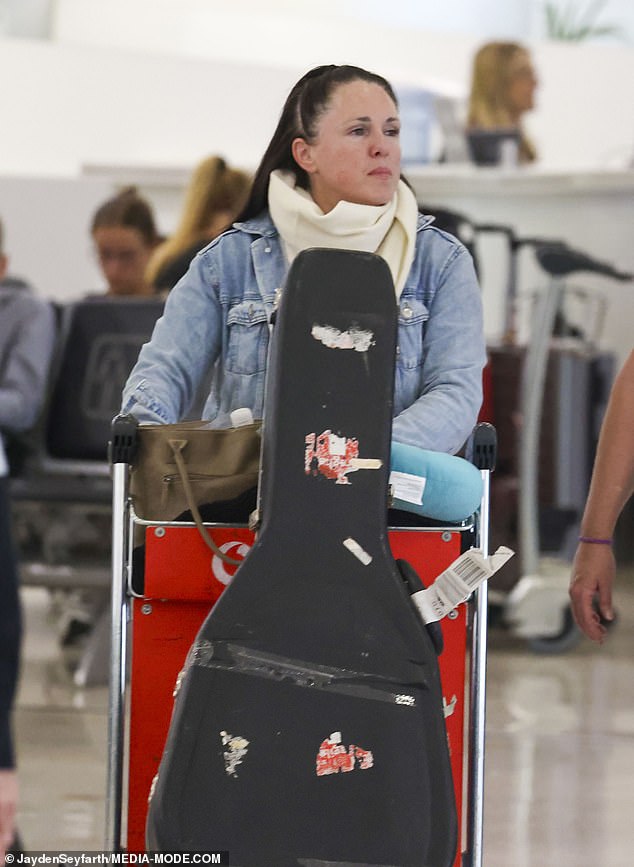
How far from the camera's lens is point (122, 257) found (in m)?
4.81

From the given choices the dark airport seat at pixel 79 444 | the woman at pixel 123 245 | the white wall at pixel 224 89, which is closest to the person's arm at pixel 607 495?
the dark airport seat at pixel 79 444

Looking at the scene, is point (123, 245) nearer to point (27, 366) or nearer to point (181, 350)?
point (27, 366)

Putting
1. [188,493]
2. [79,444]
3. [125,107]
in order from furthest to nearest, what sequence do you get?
[125,107]
[79,444]
[188,493]

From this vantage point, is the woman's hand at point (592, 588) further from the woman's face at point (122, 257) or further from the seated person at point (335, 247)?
the woman's face at point (122, 257)

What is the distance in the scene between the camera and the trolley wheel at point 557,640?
481 cm

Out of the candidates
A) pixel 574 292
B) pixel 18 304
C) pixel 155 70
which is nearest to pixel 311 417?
pixel 18 304

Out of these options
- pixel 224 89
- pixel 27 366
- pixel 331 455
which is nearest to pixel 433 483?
pixel 331 455

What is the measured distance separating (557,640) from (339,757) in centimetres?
324

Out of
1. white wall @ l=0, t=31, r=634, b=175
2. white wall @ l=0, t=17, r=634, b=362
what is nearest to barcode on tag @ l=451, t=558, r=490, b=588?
white wall @ l=0, t=17, r=634, b=362

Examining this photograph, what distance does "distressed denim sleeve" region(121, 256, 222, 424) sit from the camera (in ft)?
6.55

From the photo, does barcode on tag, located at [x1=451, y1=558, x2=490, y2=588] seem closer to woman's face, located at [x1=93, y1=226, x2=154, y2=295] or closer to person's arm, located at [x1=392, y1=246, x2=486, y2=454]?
person's arm, located at [x1=392, y1=246, x2=486, y2=454]

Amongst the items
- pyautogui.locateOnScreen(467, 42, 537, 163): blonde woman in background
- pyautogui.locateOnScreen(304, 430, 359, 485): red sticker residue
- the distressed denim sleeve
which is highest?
pyautogui.locateOnScreen(467, 42, 537, 163): blonde woman in background

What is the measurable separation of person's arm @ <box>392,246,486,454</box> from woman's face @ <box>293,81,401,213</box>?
146mm

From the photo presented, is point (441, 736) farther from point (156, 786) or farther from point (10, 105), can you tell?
point (10, 105)
